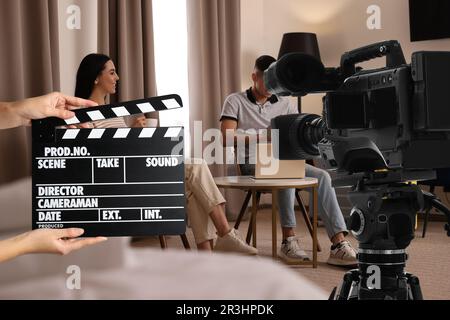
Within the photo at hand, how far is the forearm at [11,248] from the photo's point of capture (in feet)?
3.73

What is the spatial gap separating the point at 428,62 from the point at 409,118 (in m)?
0.09

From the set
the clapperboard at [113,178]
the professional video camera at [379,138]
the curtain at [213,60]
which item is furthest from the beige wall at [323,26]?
the professional video camera at [379,138]

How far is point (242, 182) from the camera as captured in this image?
11.0ft

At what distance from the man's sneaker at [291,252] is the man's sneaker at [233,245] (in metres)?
0.35

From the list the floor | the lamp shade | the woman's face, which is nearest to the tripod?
the floor

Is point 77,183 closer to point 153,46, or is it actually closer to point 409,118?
point 409,118

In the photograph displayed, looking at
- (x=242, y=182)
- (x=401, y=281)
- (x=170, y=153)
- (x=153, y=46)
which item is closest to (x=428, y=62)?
(x=401, y=281)

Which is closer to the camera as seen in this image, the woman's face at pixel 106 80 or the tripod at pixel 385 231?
the tripod at pixel 385 231

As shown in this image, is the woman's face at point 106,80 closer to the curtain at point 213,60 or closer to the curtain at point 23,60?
the curtain at point 23,60

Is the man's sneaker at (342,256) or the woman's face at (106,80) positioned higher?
the woman's face at (106,80)

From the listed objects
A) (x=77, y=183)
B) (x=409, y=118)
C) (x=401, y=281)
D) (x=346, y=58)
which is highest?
(x=346, y=58)

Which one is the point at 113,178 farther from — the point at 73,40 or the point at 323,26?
the point at 323,26

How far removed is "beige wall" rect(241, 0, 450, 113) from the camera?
5.58 meters

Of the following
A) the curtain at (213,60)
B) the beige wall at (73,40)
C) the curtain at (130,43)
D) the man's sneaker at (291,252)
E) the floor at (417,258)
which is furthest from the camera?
the curtain at (213,60)
